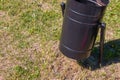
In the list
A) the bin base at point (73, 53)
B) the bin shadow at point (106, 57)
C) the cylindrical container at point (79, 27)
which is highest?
the cylindrical container at point (79, 27)

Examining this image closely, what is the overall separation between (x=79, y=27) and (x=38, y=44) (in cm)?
128

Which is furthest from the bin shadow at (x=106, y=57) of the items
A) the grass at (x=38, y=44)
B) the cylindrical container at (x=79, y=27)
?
the cylindrical container at (x=79, y=27)

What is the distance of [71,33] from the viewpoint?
15.6 ft

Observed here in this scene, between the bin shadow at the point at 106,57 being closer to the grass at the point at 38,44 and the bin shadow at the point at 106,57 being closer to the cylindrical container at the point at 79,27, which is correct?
the grass at the point at 38,44

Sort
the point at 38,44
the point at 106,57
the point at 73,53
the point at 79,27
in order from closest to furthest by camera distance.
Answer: the point at 79,27
the point at 73,53
the point at 106,57
the point at 38,44

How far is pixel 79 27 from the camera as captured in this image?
15.3 ft

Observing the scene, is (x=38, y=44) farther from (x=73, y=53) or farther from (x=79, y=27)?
(x=79, y=27)

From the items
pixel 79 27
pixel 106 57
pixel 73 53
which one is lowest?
pixel 106 57

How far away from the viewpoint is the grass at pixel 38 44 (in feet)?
17.1

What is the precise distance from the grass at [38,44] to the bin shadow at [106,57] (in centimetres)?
2

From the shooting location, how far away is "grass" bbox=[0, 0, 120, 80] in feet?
17.1

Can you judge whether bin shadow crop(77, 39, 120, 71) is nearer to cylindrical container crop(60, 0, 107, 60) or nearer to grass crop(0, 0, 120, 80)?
grass crop(0, 0, 120, 80)

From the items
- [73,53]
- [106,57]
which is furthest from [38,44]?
[106,57]

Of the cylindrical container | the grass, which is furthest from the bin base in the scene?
the grass
